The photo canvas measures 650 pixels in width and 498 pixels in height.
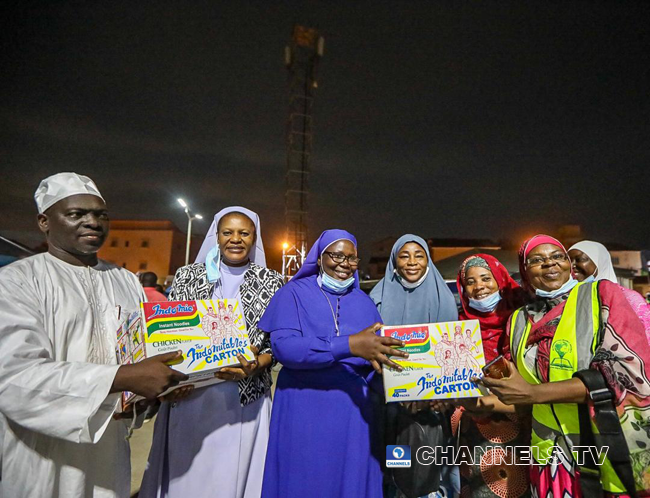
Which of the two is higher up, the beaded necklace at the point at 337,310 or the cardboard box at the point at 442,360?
the beaded necklace at the point at 337,310

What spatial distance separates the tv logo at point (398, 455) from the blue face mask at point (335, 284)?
1.12 metres

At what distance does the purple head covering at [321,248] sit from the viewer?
2803 millimetres

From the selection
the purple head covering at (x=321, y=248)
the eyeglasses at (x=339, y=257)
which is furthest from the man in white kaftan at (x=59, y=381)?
the eyeglasses at (x=339, y=257)

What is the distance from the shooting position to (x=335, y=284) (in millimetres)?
2703

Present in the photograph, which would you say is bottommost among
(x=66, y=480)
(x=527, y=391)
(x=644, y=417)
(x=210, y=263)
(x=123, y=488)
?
(x=123, y=488)

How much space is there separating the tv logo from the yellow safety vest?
0.77m

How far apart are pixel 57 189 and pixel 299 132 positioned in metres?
28.5

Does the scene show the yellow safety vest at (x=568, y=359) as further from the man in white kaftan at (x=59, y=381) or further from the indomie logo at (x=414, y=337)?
the man in white kaftan at (x=59, y=381)

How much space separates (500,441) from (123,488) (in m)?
2.46

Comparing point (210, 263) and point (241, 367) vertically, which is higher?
point (210, 263)

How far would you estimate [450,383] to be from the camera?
2064 millimetres

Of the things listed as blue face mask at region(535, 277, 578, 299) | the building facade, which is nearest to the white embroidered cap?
blue face mask at region(535, 277, 578, 299)

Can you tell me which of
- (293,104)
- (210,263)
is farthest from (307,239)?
(210,263)

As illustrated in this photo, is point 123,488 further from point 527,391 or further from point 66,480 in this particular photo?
point 527,391
